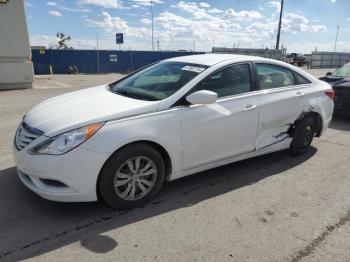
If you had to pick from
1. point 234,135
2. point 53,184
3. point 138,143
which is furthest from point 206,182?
A: point 53,184

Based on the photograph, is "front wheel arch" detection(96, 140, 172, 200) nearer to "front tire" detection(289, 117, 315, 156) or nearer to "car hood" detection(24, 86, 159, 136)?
"car hood" detection(24, 86, 159, 136)

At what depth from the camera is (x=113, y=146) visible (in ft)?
10.5

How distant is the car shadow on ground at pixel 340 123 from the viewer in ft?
24.4

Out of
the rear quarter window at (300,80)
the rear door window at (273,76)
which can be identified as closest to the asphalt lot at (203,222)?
the rear door window at (273,76)

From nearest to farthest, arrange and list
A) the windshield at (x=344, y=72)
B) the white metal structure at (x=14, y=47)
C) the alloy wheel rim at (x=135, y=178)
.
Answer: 1. the alloy wheel rim at (x=135, y=178)
2. the windshield at (x=344, y=72)
3. the white metal structure at (x=14, y=47)

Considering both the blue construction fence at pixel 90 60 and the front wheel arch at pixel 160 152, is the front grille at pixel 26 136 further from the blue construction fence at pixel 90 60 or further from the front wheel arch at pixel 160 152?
the blue construction fence at pixel 90 60

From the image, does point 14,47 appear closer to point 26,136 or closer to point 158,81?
point 158,81

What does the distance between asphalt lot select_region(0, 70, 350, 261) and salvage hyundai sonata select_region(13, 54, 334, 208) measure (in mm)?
280

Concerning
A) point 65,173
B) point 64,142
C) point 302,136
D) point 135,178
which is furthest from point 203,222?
point 302,136

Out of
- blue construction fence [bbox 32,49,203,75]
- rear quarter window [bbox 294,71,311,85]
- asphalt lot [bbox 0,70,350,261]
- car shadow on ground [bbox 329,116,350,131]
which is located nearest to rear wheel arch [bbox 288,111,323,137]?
rear quarter window [bbox 294,71,311,85]

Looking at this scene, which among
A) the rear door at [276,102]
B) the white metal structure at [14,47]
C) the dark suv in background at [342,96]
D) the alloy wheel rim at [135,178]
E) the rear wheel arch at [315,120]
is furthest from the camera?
the white metal structure at [14,47]

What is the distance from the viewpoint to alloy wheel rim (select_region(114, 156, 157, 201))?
3385mm

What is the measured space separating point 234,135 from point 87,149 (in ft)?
6.17

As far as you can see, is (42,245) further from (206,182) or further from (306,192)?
(306,192)
